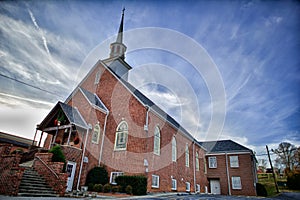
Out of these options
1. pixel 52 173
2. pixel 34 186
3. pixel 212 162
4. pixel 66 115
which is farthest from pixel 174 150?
pixel 34 186

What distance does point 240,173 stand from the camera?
26406 mm

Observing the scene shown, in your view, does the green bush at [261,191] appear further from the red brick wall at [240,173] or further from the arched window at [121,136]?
the arched window at [121,136]

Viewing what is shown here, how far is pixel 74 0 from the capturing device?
577 centimetres

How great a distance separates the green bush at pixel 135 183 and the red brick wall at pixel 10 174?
5.99 meters

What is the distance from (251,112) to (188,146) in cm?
964

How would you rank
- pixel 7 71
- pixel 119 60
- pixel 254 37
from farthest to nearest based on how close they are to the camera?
pixel 119 60, pixel 7 71, pixel 254 37

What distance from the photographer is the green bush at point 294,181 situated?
34312mm

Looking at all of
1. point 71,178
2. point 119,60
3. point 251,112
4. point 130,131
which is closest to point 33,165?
point 71,178

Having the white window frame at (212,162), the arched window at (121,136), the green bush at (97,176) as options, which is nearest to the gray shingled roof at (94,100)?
the arched window at (121,136)

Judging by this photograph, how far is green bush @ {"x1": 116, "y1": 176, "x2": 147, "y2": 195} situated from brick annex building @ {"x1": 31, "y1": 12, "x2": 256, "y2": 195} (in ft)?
5.19

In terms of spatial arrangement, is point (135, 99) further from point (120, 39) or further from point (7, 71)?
point (120, 39)

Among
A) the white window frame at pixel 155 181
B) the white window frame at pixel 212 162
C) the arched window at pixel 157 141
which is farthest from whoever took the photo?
the white window frame at pixel 212 162

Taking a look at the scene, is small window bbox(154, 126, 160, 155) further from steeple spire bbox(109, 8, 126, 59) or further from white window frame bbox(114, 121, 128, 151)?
steeple spire bbox(109, 8, 126, 59)

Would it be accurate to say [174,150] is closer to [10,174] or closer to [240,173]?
[240,173]
